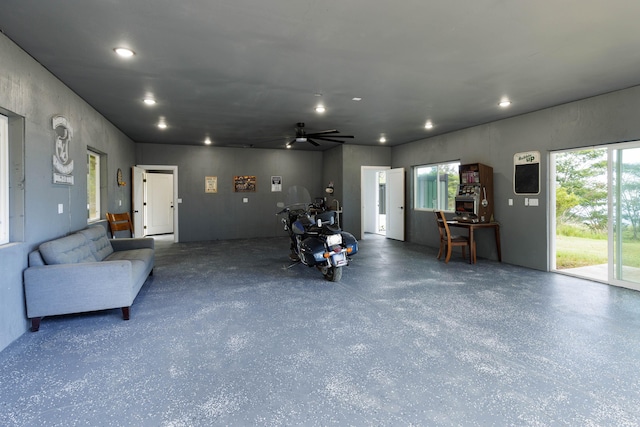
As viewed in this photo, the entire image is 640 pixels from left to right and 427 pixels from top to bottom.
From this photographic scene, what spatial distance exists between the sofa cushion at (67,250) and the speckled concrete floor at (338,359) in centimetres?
61

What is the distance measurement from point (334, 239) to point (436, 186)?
4097 mm

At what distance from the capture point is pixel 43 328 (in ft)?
9.87

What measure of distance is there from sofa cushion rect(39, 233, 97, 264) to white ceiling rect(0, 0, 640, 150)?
1.79 metres

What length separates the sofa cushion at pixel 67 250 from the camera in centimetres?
303

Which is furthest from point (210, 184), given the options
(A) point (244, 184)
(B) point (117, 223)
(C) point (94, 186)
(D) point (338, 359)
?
(D) point (338, 359)

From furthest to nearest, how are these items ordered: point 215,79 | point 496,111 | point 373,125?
point 373,125
point 496,111
point 215,79

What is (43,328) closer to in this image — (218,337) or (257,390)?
(218,337)

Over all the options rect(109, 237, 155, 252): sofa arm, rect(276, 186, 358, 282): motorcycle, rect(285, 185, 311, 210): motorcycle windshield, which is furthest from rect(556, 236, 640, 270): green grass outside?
rect(109, 237, 155, 252): sofa arm

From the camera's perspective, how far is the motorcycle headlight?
441 centimetres

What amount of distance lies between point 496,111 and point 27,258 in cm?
625

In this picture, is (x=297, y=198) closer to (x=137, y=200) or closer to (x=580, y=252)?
(x=137, y=200)

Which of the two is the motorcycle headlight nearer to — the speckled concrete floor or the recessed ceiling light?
the speckled concrete floor

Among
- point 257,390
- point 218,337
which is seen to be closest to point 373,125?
point 218,337

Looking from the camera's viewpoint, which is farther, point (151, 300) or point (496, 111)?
point (496, 111)
